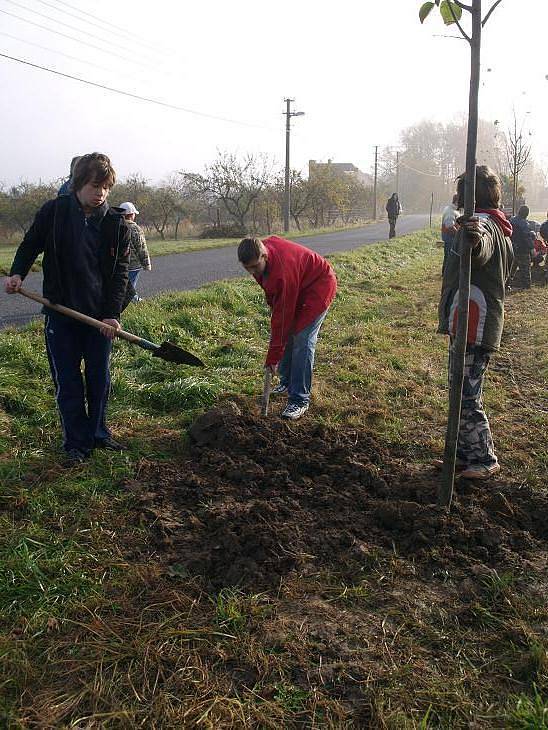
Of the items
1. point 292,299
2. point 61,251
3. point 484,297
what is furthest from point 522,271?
point 61,251

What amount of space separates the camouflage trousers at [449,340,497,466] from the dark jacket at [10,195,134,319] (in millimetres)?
2195

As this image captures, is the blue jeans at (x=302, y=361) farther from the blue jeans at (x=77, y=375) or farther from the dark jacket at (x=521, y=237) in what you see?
the dark jacket at (x=521, y=237)

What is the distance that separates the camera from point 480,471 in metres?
3.83

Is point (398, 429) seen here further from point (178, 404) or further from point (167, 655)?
point (167, 655)

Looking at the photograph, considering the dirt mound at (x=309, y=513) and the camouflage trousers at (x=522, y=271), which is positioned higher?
the camouflage trousers at (x=522, y=271)

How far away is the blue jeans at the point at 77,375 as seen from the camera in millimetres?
3922

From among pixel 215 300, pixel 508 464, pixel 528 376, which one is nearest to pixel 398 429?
pixel 508 464

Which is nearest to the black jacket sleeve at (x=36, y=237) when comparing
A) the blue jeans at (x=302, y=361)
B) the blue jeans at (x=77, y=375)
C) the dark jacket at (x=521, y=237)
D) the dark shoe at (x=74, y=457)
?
the blue jeans at (x=77, y=375)

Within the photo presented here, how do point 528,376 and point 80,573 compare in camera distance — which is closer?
point 80,573

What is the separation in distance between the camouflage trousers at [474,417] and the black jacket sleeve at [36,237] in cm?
259

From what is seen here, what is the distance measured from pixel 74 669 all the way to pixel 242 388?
11.9ft

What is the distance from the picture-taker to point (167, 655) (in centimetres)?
237

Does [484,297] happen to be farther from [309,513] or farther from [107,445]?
[107,445]

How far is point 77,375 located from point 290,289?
165cm
